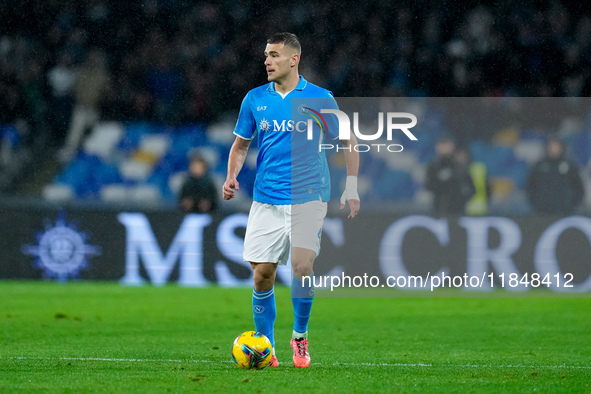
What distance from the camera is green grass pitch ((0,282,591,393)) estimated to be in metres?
4.93

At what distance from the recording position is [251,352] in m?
5.34

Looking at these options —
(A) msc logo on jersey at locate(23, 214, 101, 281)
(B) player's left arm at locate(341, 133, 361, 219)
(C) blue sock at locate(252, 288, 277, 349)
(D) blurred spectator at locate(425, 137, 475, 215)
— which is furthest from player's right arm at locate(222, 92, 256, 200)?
(D) blurred spectator at locate(425, 137, 475, 215)

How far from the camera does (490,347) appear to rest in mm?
6809

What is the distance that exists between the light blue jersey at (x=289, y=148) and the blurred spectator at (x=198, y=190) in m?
6.43

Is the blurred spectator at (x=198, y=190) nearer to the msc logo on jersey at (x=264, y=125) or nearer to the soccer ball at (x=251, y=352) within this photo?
the msc logo on jersey at (x=264, y=125)

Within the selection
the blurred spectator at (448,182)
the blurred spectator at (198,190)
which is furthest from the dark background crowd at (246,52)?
the blurred spectator at (448,182)

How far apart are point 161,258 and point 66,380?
258 inches

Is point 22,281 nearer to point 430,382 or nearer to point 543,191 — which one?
Result: point 543,191

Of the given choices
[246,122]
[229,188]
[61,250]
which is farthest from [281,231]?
[61,250]

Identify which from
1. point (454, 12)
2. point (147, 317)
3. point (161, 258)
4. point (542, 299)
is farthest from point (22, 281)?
point (454, 12)

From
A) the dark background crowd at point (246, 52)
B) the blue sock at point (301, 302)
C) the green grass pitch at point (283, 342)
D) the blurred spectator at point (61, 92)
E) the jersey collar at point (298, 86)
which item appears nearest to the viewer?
the green grass pitch at point (283, 342)

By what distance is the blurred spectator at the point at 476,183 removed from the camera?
11.8 metres

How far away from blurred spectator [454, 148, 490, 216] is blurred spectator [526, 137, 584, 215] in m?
0.59

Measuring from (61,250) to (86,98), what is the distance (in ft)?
14.0
